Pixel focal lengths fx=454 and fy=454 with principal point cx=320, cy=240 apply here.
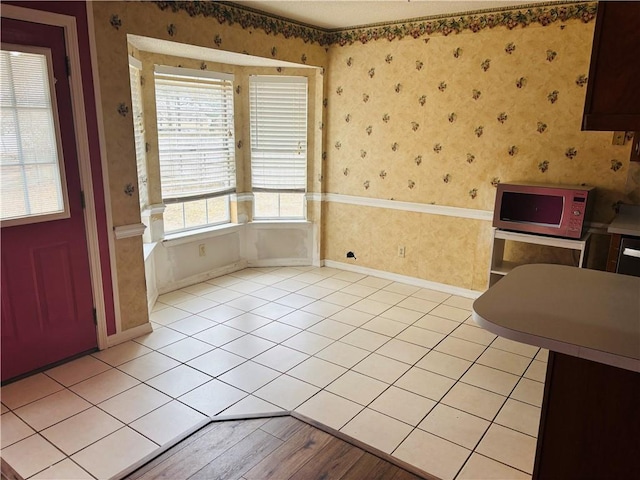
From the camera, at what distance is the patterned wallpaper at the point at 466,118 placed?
3623mm

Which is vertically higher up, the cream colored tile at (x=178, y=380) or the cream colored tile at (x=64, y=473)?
the cream colored tile at (x=178, y=380)

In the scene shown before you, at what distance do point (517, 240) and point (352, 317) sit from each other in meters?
1.54

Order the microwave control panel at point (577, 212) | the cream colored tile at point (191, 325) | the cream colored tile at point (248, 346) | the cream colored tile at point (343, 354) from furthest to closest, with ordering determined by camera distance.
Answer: the cream colored tile at point (191, 325), the microwave control panel at point (577, 212), the cream colored tile at point (248, 346), the cream colored tile at point (343, 354)

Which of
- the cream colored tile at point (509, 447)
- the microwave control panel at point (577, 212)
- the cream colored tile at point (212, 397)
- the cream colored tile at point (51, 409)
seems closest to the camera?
the cream colored tile at point (509, 447)

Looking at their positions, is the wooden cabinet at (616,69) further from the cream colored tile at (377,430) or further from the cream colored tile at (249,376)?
the cream colored tile at (249,376)

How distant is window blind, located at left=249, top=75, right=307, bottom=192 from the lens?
16.1 feet

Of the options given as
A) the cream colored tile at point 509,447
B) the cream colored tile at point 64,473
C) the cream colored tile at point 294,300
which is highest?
the cream colored tile at point 294,300

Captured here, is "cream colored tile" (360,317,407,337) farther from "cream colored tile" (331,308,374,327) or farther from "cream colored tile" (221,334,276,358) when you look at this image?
"cream colored tile" (221,334,276,358)

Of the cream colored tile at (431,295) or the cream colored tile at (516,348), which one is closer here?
the cream colored tile at (516,348)

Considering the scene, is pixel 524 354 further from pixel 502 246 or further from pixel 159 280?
pixel 159 280

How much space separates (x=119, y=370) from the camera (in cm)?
298

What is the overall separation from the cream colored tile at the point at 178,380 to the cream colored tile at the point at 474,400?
1.53m

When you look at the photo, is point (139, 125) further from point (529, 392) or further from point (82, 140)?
point (529, 392)

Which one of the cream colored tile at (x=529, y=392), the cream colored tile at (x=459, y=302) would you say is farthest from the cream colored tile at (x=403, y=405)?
the cream colored tile at (x=459, y=302)
